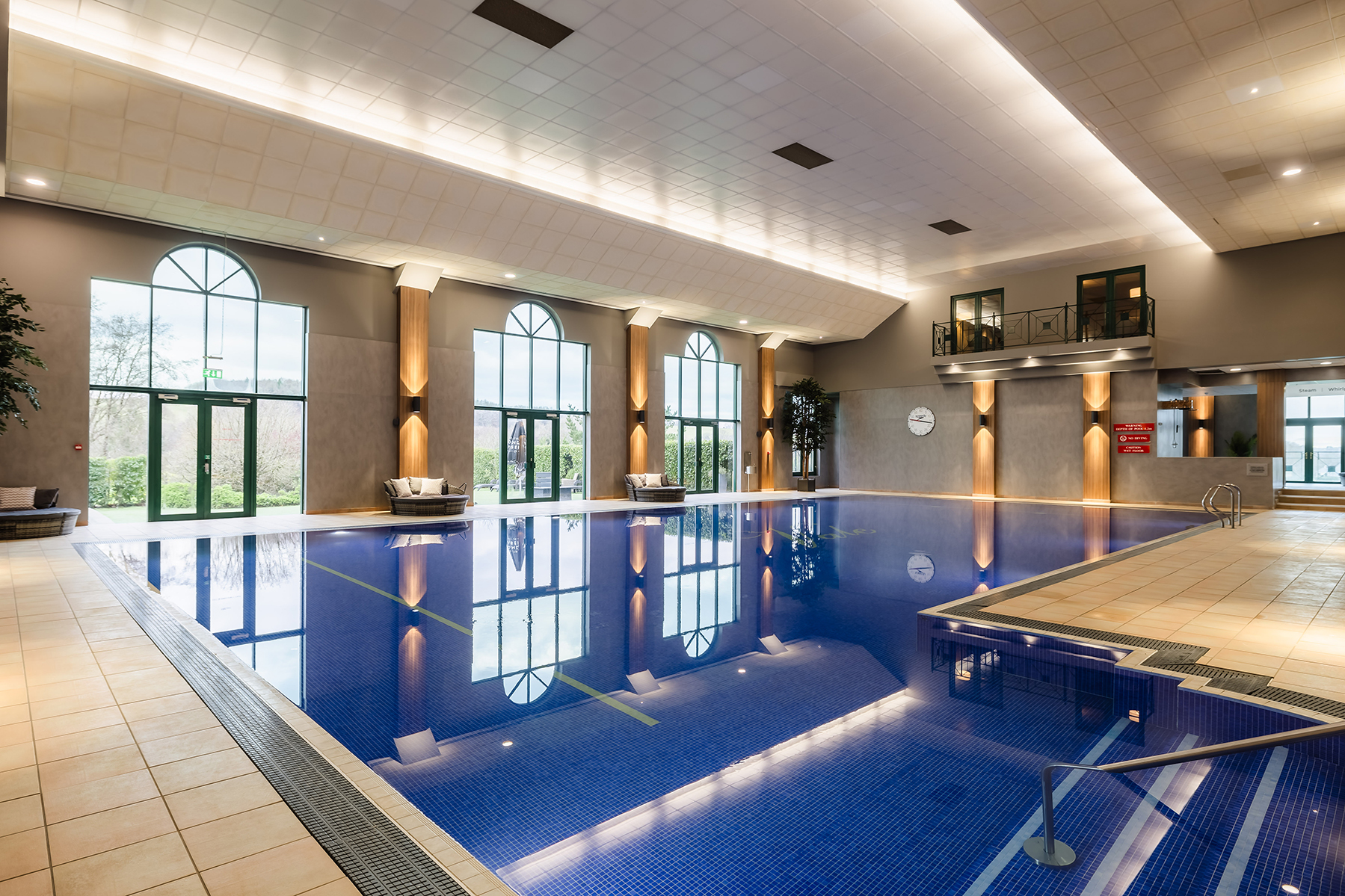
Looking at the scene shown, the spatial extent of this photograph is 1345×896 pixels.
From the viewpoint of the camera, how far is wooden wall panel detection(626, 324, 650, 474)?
18094mm

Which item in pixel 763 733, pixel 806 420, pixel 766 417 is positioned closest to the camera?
pixel 763 733

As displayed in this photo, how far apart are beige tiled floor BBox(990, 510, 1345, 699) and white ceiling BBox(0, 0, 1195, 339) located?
20.1ft

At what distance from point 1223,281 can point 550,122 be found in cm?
1513

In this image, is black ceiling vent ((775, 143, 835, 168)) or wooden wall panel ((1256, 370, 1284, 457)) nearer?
black ceiling vent ((775, 143, 835, 168))

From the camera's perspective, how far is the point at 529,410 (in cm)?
1647

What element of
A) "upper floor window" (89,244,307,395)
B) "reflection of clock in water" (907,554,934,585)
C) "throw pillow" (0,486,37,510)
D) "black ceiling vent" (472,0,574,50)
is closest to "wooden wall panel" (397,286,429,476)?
"upper floor window" (89,244,307,395)

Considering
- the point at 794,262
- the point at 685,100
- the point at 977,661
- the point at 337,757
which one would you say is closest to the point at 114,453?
the point at 685,100

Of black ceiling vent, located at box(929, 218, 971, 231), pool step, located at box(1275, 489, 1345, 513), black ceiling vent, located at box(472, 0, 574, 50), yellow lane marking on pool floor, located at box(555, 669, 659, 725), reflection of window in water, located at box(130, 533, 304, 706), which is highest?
black ceiling vent, located at box(929, 218, 971, 231)

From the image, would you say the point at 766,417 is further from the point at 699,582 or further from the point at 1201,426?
the point at 699,582

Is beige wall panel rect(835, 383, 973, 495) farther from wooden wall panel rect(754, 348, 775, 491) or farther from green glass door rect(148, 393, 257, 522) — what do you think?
green glass door rect(148, 393, 257, 522)

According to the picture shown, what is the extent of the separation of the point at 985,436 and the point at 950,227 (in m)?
7.07

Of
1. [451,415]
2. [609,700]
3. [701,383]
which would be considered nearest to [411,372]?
[451,415]

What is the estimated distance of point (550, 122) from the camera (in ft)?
33.5

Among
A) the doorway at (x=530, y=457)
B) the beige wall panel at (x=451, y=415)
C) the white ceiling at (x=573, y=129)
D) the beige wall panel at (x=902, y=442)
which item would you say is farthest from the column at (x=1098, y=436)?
the beige wall panel at (x=451, y=415)
